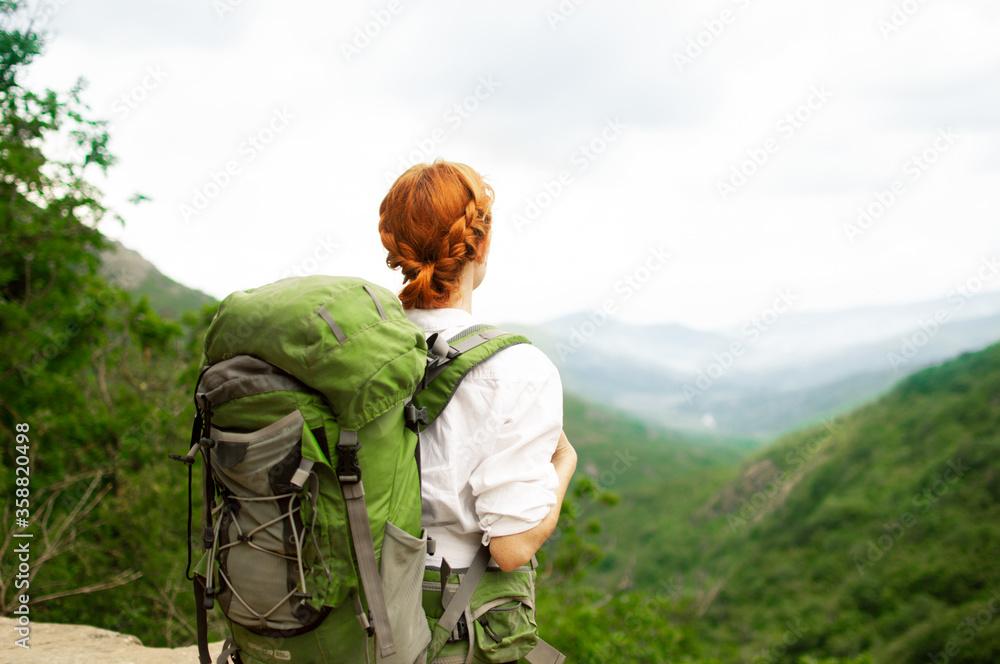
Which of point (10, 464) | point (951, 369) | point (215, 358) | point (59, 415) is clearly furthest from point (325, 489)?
point (951, 369)

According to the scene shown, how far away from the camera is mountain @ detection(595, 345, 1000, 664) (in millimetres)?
29234

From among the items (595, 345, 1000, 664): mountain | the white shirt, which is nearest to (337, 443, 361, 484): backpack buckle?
the white shirt

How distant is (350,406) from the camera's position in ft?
4.47

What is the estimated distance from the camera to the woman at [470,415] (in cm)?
157

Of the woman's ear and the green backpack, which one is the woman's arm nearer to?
the green backpack

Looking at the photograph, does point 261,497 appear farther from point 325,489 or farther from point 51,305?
point 51,305

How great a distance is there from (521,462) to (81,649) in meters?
4.00

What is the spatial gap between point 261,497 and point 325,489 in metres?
0.16

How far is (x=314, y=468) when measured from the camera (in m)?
1.37

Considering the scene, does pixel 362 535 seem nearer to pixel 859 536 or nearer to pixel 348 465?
pixel 348 465

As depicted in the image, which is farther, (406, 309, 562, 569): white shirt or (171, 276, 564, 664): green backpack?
(406, 309, 562, 569): white shirt

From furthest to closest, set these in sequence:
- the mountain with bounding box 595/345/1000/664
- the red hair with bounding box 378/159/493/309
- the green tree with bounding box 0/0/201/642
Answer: the mountain with bounding box 595/345/1000/664 < the green tree with bounding box 0/0/201/642 < the red hair with bounding box 378/159/493/309

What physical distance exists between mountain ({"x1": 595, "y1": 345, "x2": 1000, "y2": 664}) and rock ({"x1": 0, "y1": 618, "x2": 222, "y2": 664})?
16.6m

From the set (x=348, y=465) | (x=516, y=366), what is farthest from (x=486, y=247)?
(x=348, y=465)
